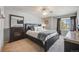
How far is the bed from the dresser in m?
0.22

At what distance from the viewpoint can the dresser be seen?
63.3 inches

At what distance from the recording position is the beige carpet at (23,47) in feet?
5.86

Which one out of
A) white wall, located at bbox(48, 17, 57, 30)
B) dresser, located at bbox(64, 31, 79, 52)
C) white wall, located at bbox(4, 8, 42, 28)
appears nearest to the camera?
dresser, located at bbox(64, 31, 79, 52)

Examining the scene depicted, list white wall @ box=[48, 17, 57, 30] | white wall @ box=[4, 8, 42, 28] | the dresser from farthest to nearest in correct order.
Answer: white wall @ box=[48, 17, 57, 30]
white wall @ box=[4, 8, 42, 28]
the dresser

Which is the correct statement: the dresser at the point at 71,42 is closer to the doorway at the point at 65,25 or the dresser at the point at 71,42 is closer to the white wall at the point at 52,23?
the doorway at the point at 65,25

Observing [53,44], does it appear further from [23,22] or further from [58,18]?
[23,22]

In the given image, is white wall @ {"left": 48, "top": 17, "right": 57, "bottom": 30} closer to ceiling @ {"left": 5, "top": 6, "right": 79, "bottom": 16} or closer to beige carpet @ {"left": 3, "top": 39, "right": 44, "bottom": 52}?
ceiling @ {"left": 5, "top": 6, "right": 79, "bottom": 16}

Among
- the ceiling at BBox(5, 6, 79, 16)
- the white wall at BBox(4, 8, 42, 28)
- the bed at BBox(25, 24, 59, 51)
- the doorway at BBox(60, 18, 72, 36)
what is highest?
the ceiling at BBox(5, 6, 79, 16)

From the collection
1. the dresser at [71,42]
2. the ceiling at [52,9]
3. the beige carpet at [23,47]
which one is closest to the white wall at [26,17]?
the ceiling at [52,9]

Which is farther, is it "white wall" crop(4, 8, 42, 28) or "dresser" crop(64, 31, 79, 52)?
"white wall" crop(4, 8, 42, 28)

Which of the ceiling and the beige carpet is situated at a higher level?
the ceiling

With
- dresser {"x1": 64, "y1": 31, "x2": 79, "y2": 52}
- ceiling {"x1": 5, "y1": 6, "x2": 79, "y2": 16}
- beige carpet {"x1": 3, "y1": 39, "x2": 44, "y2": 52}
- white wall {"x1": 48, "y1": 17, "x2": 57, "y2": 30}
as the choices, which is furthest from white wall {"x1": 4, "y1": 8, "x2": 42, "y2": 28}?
dresser {"x1": 64, "y1": 31, "x2": 79, "y2": 52}

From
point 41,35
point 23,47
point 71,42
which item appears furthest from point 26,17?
point 71,42

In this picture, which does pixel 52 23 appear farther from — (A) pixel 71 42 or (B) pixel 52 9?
(A) pixel 71 42
